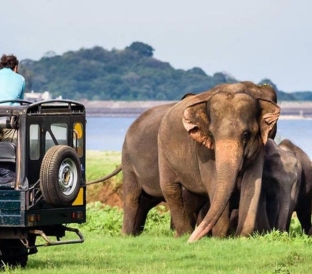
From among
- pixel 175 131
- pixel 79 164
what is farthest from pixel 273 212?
pixel 79 164

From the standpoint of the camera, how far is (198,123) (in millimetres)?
20234

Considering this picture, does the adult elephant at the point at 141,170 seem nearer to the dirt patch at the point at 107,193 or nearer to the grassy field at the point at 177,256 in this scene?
the grassy field at the point at 177,256

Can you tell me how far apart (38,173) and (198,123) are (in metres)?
5.06

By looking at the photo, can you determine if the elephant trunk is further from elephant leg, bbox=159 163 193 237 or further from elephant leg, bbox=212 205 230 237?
elephant leg, bbox=159 163 193 237

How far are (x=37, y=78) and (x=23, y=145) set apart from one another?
15724 cm

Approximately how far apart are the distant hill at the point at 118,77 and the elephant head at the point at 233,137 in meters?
147

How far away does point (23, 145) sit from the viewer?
1532cm

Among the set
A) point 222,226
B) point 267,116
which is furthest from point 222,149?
point 222,226

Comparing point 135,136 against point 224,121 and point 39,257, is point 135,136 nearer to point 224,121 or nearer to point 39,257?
point 224,121

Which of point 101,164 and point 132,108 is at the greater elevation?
point 101,164

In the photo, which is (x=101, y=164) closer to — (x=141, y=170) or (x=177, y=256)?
(x=141, y=170)

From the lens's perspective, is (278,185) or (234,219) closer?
(278,185)

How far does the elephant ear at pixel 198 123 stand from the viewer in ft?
66.1

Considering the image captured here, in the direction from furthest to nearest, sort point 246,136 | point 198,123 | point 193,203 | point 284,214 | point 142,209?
point 142,209, point 193,203, point 284,214, point 198,123, point 246,136
